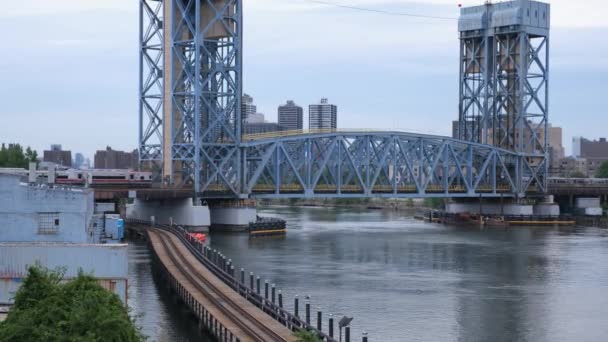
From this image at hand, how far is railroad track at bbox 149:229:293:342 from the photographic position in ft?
125

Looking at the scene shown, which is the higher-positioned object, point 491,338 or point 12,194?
point 12,194

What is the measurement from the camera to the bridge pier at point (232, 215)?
108m

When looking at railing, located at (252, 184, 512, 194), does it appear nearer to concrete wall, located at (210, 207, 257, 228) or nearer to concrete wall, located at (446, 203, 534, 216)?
concrete wall, located at (446, 203, 534, 216)

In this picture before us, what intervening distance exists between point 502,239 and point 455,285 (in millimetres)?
41906

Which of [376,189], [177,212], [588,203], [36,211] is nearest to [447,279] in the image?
[36,211]

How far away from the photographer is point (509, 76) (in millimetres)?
137875

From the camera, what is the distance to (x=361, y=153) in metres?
125

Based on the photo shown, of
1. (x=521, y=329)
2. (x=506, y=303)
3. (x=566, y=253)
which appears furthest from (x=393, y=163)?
(x=521, y=329)

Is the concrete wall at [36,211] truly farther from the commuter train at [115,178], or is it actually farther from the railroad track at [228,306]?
the commuter train at [115,178]

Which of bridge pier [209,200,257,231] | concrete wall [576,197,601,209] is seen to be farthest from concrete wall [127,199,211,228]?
concrete wall [576,197,601,209]

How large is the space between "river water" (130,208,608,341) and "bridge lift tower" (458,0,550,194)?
3190 cm

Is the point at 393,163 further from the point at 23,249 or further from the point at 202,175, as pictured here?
the point at 23,249

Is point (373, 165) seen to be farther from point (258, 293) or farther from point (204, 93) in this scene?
point (258, 293)

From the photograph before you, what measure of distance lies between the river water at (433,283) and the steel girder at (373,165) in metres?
12.0
